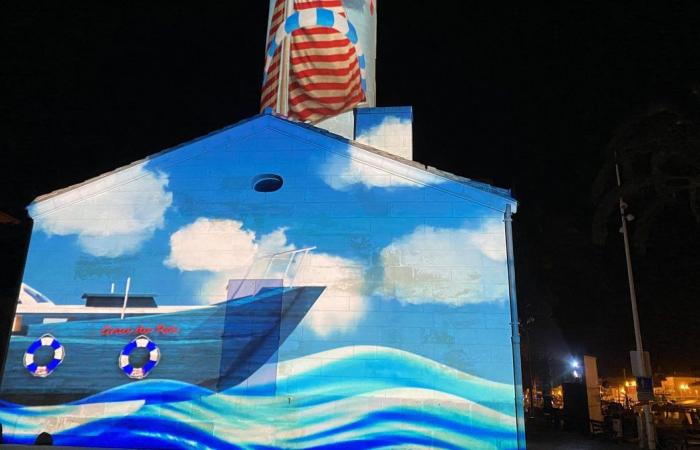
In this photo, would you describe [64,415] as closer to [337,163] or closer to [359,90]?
[337,163]

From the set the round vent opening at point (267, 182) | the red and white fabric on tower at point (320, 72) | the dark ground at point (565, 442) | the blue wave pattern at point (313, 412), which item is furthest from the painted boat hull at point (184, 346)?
the red and white fabric on tower at point (320, 72)

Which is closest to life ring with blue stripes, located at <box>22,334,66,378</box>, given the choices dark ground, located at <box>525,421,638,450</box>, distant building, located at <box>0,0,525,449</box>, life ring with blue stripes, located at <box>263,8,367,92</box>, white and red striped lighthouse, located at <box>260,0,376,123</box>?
distant building, located at <box>0,0,525,449</box>

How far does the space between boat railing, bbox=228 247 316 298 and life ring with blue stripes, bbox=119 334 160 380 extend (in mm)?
2012

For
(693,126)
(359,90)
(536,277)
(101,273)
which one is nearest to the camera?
(101,273)

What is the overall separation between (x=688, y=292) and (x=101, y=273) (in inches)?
990

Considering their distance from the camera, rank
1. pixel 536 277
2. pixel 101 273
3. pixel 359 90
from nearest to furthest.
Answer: pixel 101 273
pixel 359 90
pixel 536 277

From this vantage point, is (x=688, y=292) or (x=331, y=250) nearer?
(x=331, y=250)

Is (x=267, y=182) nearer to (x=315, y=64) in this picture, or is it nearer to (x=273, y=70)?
(x=315, y=64)

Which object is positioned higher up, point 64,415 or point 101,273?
point 101,273

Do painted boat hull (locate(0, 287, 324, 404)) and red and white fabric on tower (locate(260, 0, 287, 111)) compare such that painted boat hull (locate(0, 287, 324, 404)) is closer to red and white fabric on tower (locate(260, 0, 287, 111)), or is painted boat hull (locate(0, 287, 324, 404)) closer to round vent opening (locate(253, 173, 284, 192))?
round vent opening (locate(253, 173, 284, 192))

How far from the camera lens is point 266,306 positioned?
37.5 feet

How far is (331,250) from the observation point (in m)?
11.7

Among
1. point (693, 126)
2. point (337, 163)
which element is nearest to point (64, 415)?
point (337, 163)

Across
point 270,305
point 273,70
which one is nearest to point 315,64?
point 273,70
